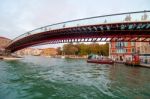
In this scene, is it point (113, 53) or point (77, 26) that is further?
point (113, 53)

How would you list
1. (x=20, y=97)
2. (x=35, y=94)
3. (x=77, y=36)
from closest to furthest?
(x=20, y=97), (x=35, y=94), (x=77, y=36)

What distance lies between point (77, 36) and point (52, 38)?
809 centimetres

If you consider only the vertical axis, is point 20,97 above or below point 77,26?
below

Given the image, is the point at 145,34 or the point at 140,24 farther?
the point at 145,34

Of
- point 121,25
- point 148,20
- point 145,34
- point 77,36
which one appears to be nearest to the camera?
point 148,20

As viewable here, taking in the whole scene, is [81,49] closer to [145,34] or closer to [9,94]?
[145,34]

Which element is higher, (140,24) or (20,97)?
(140,24)

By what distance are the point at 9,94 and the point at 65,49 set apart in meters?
131

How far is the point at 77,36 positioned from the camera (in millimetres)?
34844

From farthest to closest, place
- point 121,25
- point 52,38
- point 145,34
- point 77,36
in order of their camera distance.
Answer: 1. point 52,38
2. point 77,36
3. point 145,34
4. point 121,25

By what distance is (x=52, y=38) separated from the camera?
40.8 meters

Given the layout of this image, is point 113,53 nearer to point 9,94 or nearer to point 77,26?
point 77,26

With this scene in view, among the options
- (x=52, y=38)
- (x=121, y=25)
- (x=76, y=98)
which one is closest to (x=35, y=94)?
(x=76, y=98)

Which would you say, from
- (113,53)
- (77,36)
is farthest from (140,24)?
(113,53)
